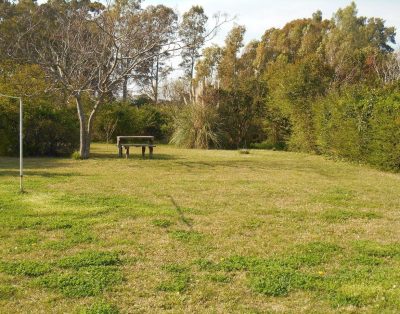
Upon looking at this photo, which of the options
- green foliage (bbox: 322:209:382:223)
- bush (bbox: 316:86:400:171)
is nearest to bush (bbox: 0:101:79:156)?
bush (bbox: 316:86:400:171)

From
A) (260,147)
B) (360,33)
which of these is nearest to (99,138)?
(260,147)

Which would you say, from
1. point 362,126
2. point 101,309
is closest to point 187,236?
point 101,309

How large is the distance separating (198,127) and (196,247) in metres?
14.4

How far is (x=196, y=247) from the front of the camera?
443 cm

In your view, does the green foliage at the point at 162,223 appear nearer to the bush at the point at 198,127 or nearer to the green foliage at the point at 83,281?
the green foliage at the point at 83,281

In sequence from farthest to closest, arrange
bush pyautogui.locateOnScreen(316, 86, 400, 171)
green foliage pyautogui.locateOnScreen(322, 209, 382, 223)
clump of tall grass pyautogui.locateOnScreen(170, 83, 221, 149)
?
clump of tall grass pyautogui.locateOnScreen(170, 83, 221, 149), bush pyautogui.locateOnScreen(316, 86, 400, 171), green foliage pyautogui.locateOnScreen(322, 209, 382, 223)

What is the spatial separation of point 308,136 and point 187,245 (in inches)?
520

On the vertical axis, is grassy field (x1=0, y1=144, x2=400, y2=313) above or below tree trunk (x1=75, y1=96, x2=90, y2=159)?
below

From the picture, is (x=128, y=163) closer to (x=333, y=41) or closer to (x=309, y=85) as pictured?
(x=309, y=85)

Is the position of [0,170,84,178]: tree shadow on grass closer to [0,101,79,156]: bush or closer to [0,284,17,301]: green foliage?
[0,101,79,156]: bush

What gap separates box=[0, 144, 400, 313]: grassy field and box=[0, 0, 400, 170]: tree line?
4.68 meters

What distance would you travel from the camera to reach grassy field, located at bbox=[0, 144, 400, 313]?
323 cm

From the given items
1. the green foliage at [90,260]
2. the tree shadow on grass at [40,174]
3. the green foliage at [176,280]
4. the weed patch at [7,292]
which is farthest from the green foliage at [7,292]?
the tree shadow on grass at [40,174]

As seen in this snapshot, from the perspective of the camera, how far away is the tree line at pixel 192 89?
42.2ft
